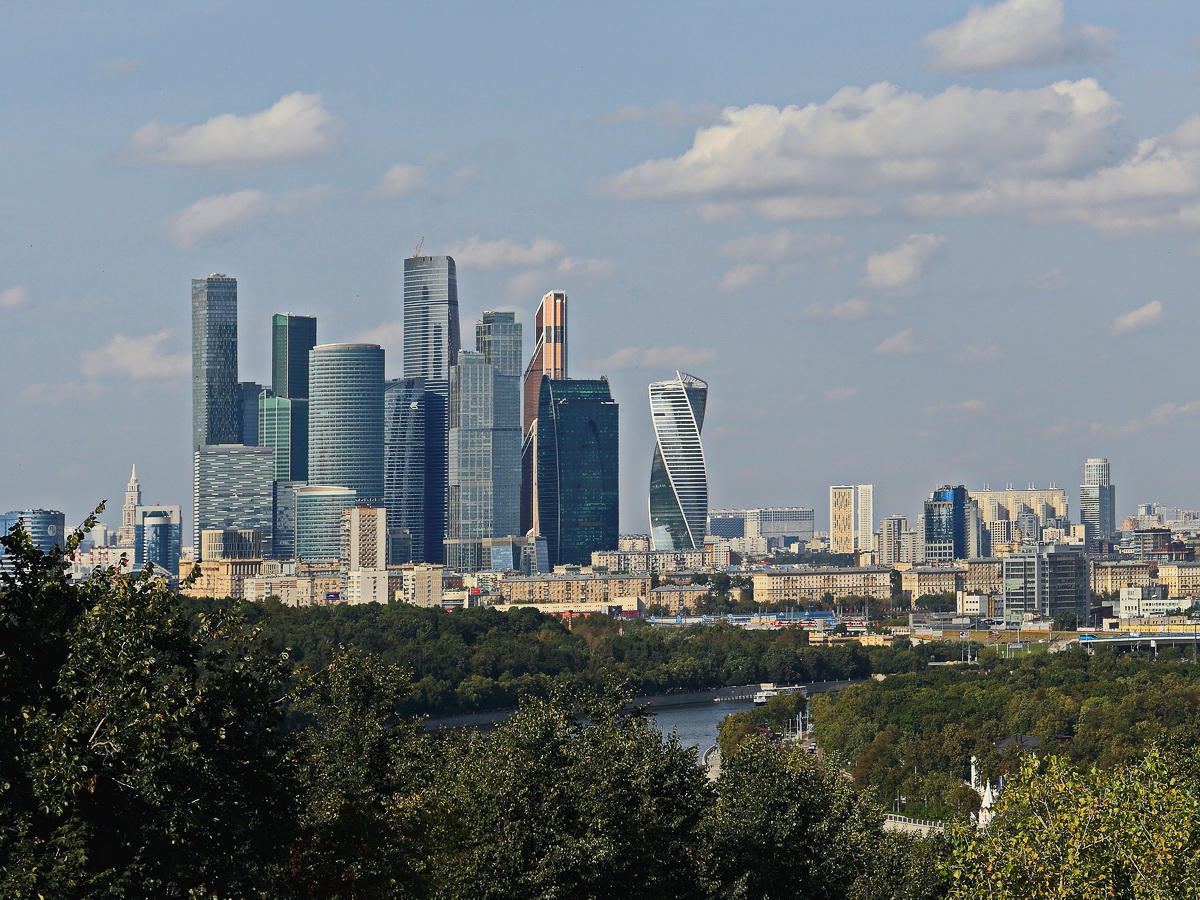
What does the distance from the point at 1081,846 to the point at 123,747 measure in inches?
363

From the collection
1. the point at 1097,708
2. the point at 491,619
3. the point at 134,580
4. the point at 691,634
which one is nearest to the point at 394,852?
the point at 134,580

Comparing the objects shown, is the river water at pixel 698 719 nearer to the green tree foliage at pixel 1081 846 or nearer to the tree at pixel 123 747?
the green tree foliage at pixel 1081 846

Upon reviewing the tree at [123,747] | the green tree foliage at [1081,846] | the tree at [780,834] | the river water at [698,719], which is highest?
the tree at [123,747]

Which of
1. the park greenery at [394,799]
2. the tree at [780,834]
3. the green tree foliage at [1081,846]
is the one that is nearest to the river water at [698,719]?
the tree at [780,834]

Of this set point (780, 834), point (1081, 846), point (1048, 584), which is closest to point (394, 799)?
point (780, 834)

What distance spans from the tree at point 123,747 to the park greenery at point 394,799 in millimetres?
26

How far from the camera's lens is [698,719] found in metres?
105

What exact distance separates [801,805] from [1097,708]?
47.5 m

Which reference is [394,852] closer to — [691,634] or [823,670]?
[823,670]

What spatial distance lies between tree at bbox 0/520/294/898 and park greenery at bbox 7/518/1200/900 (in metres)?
0.03

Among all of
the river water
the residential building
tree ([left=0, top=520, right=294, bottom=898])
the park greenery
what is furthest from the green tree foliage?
the residential building

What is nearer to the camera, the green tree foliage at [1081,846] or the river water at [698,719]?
the green tree foliage at [1081,846]

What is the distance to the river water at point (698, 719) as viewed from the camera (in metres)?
89.9

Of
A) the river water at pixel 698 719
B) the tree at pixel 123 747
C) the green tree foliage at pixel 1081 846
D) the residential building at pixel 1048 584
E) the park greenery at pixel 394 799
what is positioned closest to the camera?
the tree at pixel 123 747
